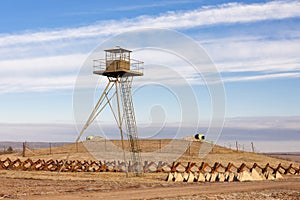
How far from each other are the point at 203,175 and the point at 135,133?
29.1 ft

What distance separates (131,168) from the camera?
47.7 meters

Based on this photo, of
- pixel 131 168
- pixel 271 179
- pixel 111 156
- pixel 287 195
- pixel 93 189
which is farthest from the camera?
pixel 111 156

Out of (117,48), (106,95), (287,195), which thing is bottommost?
(287,195)

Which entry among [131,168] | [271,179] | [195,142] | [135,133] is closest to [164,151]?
[195,142]

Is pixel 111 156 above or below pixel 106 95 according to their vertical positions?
below

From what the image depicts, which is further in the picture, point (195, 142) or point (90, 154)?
point (195, 142)

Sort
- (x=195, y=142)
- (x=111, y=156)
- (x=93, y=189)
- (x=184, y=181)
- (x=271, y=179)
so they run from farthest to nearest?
1. (x=195, y=142)
2. (x=111, y=156)
3. (x=271, y=179)
4. (x=184, y=181)
5. (x=93, y=189)

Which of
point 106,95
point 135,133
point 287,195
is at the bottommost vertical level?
point 287,195

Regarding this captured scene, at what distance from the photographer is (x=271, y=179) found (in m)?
38.0

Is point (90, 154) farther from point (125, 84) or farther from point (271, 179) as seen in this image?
point (271, 179)

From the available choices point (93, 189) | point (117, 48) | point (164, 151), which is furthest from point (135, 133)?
point (164, 151)

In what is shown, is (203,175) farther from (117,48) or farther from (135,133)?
(117,48)

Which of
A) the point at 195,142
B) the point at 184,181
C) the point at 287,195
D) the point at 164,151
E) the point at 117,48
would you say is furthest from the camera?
the point at 195,142

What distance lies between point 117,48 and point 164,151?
32359mm
